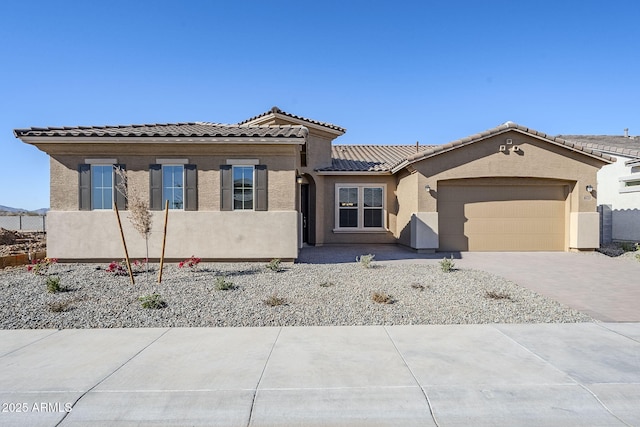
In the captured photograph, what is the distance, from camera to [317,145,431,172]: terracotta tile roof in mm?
15781

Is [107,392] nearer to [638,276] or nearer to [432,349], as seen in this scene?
[432,349]

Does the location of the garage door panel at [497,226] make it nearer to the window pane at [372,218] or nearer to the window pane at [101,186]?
the window pane at [372,218]

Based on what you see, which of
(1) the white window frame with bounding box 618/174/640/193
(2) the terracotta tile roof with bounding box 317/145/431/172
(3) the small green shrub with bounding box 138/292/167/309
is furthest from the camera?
(2) the terracotta tile roof with bounding box 317/145/431/172

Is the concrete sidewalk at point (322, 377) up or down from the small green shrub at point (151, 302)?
down

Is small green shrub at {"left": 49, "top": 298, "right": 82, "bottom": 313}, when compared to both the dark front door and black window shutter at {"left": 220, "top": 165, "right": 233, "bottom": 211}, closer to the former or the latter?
black window shutter at {"left": 220, "top": 165, "right": 233, "bottom": 211}

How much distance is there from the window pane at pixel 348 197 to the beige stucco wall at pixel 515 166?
11.2ft

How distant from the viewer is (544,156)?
1327cm

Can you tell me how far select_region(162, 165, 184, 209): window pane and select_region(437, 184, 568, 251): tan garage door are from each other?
909cm

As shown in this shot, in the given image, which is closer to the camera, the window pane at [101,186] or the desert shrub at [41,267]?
the desert shrub at [41,267]

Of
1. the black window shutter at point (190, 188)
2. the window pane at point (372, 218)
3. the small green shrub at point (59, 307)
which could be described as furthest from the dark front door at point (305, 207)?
the small green shrub at point (59, 307)

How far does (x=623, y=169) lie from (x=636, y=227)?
2899mm

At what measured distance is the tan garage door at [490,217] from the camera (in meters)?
13.5

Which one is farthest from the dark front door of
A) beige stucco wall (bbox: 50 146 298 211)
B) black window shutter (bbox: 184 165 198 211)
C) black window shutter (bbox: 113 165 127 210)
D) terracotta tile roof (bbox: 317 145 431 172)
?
black window shutter (bbox: 113 165 127 210)

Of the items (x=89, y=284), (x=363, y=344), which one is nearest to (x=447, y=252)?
(x=363, y=344)
